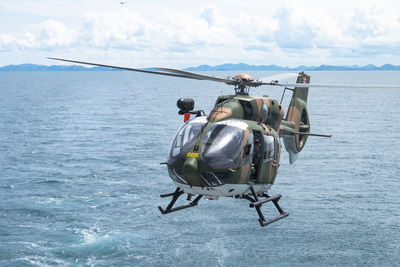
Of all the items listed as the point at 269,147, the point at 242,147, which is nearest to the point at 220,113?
the point at 242,147

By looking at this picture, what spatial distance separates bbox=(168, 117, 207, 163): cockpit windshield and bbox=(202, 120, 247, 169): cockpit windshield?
623 millimetres

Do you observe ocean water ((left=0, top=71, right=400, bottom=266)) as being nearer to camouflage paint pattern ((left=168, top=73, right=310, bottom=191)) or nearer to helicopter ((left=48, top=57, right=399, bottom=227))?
camouflage paint pattern ((left=168, top=73, right=310, bottom=191))

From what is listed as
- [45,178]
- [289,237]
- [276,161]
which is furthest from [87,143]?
[276,161]

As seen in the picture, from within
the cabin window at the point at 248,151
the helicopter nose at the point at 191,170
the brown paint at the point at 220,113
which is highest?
the brown paint at the point at 220,113

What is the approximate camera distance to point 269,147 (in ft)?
78.8

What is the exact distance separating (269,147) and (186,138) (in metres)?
4.42

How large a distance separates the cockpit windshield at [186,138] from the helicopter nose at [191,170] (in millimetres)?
767

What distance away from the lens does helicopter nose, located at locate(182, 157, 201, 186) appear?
21.4 m

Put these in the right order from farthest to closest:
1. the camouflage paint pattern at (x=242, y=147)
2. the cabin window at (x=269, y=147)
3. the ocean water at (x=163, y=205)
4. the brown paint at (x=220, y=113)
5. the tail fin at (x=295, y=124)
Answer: the ocean water at (x=163, y=205) < the tail fin at (x=295, y=124) < the cabin window at (x=269, y=147) < the brown paint at (x=220, y=113) < the camouflage paint pattern at (x=242, y=147)

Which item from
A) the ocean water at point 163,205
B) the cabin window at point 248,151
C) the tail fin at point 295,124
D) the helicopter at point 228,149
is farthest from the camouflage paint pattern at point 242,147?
the ocean water at point 163,205

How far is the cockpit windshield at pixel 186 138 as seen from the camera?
2244cm

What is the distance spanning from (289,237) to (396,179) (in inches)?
1323

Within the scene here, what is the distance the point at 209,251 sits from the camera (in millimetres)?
62312

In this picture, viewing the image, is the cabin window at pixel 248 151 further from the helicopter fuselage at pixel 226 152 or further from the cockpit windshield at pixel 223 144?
the cockpit windshield at pixel 223 144
